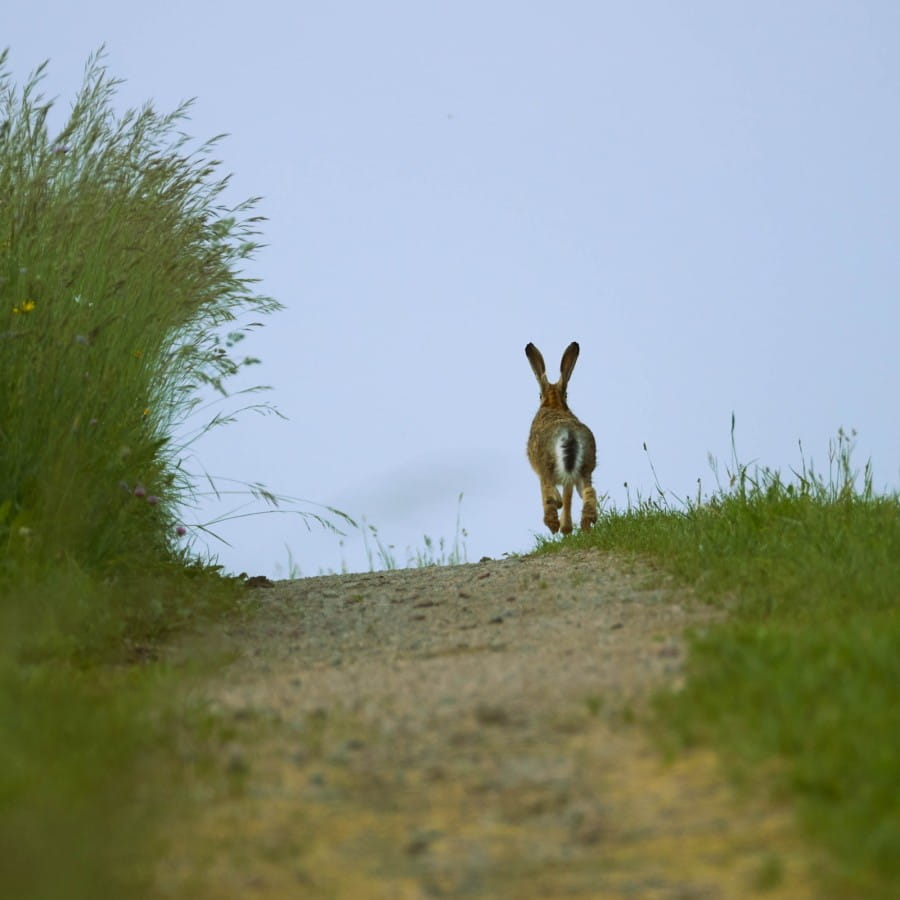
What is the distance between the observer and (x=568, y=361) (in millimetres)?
11695

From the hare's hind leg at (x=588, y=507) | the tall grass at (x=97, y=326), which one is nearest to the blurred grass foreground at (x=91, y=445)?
the tall grass at (x=97, y=326)

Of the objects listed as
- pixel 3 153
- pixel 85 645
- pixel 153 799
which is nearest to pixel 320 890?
pixel 153 799

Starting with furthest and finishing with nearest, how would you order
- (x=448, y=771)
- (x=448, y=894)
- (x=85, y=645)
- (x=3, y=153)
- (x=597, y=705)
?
(x=3, y=153) < (x=85, y=645) < (x=597, y=705) < (x=448, y=771) < (x=448, y=894)

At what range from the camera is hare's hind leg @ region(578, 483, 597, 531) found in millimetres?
10352

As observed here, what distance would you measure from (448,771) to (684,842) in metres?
0.71

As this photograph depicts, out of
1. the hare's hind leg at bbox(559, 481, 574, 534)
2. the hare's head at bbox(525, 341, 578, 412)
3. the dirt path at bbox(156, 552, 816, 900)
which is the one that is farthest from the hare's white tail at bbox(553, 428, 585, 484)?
the dirt path at bbox(156, 552, 816, 900)

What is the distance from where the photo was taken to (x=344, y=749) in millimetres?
3793

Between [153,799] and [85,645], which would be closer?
[153,799]

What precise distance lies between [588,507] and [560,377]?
5.50 ft

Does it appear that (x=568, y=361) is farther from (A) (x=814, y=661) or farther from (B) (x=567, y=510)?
(A) (x=814, y=661)

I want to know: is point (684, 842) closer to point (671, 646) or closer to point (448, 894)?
point (448, 894)

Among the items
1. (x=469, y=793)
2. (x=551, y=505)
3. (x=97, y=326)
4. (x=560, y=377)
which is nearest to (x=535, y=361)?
(x=560, y=377)

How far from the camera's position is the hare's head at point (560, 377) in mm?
11633

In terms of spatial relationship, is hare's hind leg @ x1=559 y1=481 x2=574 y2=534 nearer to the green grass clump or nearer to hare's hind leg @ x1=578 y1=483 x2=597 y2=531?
hare's hind leg @ x1=578 y1=483 x2=597 y2=531
